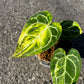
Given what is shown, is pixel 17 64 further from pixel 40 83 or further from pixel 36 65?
pixel 40 83

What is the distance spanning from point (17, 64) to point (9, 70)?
4.0 inches

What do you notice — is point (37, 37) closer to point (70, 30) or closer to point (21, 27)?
point (70, 30)

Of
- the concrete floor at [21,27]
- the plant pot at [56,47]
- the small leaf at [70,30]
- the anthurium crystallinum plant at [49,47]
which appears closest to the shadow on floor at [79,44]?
the concrete floor at [21,27]

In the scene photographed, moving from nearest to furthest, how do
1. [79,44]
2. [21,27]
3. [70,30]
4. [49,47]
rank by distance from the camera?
[49,47]
[70,30]
[79,44]
[21,27]

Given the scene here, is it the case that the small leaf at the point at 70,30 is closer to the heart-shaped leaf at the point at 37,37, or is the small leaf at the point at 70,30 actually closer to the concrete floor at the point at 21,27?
the heart-shaped leaf at the point at 37,37

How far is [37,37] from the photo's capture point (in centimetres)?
120

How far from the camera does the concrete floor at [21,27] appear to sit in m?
1.70

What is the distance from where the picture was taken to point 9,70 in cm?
177

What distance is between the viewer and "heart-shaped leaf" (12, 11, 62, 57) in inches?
44.9

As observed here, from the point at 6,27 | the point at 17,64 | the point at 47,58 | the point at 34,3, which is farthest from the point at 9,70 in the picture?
the point at 34,3

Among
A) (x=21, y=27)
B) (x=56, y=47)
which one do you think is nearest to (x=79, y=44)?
(x=56, y=47)

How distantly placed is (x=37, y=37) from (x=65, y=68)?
29 centimetres

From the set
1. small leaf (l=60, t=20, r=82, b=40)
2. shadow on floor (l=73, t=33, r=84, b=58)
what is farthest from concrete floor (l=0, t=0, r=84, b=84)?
small leaf (l=60, t=20, r=82, b=40)

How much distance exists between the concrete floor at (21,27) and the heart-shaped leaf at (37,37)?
23.7 inches
